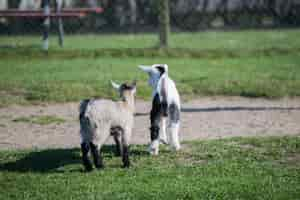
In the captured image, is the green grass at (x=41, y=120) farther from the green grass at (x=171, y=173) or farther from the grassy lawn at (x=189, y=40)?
the grassy lawn at (x=189, y=40)

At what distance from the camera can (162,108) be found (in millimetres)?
8945

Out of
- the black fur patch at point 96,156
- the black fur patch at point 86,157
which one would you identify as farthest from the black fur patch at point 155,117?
the black fur patch at point 86,157

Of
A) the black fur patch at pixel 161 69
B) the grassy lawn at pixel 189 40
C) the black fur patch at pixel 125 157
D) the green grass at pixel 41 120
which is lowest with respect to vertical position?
the grassy lawn at pixel 189 40

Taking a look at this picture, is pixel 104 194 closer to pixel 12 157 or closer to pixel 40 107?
pixel 12 157

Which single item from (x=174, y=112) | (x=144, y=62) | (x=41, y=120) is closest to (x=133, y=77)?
(x=144, y=62)

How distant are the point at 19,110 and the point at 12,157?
3.59 m

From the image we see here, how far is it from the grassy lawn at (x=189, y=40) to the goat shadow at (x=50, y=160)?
8995mm

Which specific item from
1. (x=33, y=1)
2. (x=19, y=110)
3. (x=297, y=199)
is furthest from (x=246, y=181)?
(x=33, y=1)

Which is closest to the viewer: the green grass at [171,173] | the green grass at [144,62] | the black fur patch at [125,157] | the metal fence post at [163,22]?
the green grass at [171,173]

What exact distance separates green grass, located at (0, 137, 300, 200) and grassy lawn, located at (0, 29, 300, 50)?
9146 mm

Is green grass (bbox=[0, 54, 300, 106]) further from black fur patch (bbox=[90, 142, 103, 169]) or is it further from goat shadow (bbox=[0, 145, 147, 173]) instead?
black fur patch (bbox=[90, 142, 103, 169])

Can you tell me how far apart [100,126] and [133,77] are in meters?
6.32

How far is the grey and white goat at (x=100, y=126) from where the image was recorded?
26.2 ft

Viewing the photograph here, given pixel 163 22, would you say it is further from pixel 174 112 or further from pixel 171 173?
pixel 171 173
